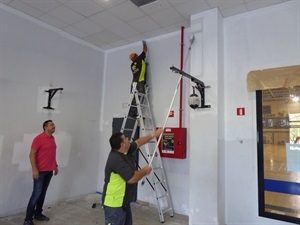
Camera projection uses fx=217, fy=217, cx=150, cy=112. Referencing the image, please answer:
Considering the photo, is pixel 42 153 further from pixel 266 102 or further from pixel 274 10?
pixel 274 10

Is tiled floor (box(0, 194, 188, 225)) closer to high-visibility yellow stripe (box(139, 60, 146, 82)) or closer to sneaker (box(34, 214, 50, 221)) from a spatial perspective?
sneaker (box(34, 214, 50, 221))

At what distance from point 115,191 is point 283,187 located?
2214 millimetres

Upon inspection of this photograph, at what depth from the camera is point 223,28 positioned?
11.2ft

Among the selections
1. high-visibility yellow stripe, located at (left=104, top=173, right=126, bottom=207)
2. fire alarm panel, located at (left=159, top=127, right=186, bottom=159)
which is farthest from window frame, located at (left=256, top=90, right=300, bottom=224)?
high-visibility yellow stripe, located at (left=104, top=173, right=126, bottom=207)

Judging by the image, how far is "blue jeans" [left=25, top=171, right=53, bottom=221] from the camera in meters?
2.93

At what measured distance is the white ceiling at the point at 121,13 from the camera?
3.12 metres

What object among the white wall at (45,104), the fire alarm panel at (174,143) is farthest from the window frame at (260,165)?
the white wall at (45,104)

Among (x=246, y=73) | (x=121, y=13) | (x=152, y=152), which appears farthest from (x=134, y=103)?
(x=246, y=73)

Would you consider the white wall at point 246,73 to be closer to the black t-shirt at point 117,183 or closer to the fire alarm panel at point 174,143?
the fire alarm panel at point 174,143

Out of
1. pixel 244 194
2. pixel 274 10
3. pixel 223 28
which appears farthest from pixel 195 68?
pixel 244 194

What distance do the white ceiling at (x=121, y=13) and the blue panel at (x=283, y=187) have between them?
243cm

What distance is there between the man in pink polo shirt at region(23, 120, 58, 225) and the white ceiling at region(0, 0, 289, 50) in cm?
181

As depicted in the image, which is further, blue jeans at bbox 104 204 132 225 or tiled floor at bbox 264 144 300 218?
tiled floor at bbox 264 144 300 218

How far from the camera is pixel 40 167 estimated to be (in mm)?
3045
